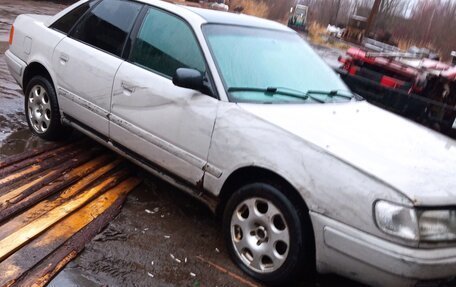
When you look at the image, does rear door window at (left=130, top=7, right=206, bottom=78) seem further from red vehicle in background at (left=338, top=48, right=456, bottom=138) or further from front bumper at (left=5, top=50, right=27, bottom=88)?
red vehicle in background at (left=338, top=48, right=456, bottom=138)

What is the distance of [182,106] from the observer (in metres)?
3.57

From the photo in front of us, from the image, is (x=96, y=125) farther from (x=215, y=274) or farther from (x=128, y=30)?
(x=215, y=274)

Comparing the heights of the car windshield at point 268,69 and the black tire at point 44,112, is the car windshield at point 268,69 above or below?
above

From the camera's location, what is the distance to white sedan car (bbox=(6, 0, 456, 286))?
268cm

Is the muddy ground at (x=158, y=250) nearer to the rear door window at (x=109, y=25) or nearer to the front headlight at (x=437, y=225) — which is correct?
the front headlight at (x=437, y=225)

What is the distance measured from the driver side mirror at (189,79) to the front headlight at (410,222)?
148 cm

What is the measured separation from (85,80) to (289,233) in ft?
7.96

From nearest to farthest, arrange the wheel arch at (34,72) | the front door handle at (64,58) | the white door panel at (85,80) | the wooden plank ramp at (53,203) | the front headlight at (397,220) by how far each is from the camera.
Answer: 1. the front headlight at (397,220)
2. the wooden plank ramp at (53,203)
3. the white door panel at (85,80)
4. the front door handle at (64,58)
5. the wheel arch at (34,72)

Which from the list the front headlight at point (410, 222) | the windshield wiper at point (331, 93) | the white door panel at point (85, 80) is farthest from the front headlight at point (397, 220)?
the white door panel at point (85, 80)

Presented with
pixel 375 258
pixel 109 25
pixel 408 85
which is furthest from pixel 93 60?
pixel 408 85

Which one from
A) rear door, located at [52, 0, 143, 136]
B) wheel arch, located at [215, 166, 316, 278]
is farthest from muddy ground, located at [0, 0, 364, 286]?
rear door, located at [52, 0, 143, 136]

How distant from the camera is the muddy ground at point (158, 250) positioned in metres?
3.10

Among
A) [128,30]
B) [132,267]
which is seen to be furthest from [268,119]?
[128,30]

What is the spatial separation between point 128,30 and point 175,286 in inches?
89.4
